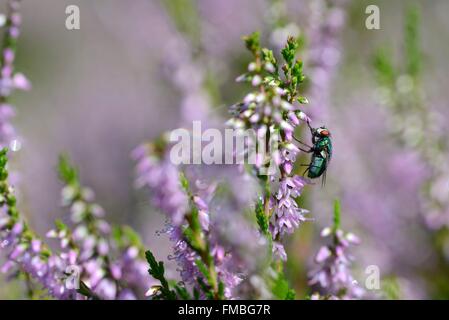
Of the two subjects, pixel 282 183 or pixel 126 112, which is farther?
pixel 126 112

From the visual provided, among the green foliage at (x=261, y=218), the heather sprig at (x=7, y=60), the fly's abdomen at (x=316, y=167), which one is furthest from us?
the heather sprig at (x=7, y=60)

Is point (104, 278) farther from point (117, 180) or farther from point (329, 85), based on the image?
point (117, 180)

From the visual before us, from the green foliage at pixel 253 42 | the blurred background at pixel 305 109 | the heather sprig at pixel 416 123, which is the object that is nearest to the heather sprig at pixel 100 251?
the blurred background at pixel 305 109

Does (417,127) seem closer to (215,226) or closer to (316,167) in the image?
(316,167)

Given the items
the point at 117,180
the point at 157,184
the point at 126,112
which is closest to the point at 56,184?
the point at 117,180

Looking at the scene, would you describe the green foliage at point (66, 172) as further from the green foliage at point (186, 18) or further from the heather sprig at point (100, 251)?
the green foliage at point (186, 18)

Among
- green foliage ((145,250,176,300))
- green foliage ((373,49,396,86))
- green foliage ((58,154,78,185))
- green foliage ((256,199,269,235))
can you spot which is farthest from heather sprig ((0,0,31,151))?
green foliage ((373,49,396,86))
